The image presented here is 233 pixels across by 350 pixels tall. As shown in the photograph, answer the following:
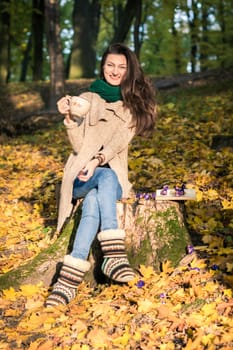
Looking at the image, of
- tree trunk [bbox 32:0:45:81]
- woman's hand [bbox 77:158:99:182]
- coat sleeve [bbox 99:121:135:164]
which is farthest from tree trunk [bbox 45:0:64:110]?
woman's hand [bbox 77:158:99:182]

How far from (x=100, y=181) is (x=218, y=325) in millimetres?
1448

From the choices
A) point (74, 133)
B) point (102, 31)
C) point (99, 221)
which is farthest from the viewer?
point (102, 31)

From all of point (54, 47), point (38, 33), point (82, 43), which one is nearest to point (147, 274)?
point (54, 47)

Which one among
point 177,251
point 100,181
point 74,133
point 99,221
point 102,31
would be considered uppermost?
point 102,31

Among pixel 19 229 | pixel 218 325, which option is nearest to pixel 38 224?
pixel 19 229

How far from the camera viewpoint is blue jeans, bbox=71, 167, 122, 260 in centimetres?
347

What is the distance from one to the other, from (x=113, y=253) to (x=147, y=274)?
322 millimetres

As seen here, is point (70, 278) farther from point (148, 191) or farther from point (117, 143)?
point (148, 191)

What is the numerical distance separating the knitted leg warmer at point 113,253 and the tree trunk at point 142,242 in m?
0.22

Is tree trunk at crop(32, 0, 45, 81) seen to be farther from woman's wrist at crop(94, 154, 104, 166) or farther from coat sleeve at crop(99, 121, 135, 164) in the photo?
woman's wrist at crop(94, 154, 104, 166)

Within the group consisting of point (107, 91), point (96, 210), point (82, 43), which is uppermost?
point (82, 43)

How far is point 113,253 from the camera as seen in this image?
3.47m

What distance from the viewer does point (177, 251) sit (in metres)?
3.68

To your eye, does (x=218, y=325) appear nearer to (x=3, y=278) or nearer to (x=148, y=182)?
(x=3, y=278)
